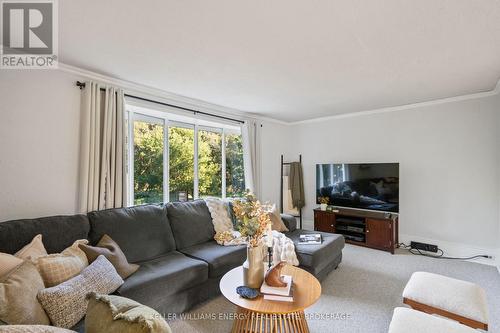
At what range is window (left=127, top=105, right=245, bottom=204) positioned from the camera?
3.30m

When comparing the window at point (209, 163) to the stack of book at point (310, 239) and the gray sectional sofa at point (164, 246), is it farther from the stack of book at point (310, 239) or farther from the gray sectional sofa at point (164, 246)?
the stack of book at point (310, 239)

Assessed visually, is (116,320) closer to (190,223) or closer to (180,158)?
(190,223)

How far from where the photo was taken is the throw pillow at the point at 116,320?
35.0 inches

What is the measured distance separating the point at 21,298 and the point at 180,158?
261cm

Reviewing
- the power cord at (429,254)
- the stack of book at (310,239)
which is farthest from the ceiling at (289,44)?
the power cord at (429,254)

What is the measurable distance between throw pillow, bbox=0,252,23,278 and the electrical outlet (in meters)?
4.82

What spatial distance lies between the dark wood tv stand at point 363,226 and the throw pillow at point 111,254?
130 inches

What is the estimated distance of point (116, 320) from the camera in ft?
3.05

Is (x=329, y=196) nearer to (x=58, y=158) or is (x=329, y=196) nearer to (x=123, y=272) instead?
(x=123, y=272)

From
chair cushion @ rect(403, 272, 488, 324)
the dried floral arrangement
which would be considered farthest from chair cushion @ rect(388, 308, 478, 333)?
the dried floral arrangement

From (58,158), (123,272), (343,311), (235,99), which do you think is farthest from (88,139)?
(343,311)

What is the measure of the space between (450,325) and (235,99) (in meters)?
3.31

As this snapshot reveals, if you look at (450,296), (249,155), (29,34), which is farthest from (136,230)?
(450,296)

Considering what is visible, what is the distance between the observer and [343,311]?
7.56 feet
